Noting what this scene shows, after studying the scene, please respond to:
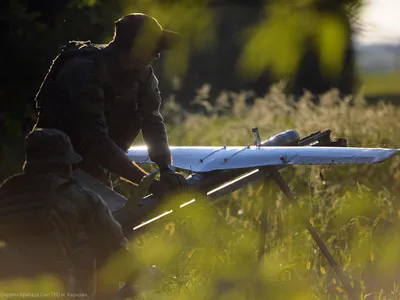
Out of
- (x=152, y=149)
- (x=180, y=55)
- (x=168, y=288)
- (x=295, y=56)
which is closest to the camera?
(x=295, y=56)

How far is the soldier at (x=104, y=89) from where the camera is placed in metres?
4.30

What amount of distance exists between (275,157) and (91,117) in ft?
3.55

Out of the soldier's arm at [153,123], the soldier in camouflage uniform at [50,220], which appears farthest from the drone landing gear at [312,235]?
the soldier in camouflage uniform at [50,220]

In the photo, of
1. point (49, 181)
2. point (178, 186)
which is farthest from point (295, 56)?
point (178, 186)

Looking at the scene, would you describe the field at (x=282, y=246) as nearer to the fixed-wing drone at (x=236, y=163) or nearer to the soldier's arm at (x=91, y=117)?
the fixed-wing drone at (x=236, y=163)

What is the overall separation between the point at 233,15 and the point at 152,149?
104 inches

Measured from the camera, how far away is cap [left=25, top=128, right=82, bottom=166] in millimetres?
3305

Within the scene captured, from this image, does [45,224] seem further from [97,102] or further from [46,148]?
[97,102]

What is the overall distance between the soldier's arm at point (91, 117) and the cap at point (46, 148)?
96cm

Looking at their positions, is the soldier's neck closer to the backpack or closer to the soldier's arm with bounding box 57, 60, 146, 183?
the soldier's arm with bounding box 57, 60, 146, 183

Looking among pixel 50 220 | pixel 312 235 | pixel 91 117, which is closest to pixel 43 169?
pixel 50 220

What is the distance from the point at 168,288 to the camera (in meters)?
5.29

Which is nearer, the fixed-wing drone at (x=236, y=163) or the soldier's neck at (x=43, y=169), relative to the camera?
the soldier's neck at (x=43, y=169)

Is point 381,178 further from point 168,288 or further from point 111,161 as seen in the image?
point 111,161
